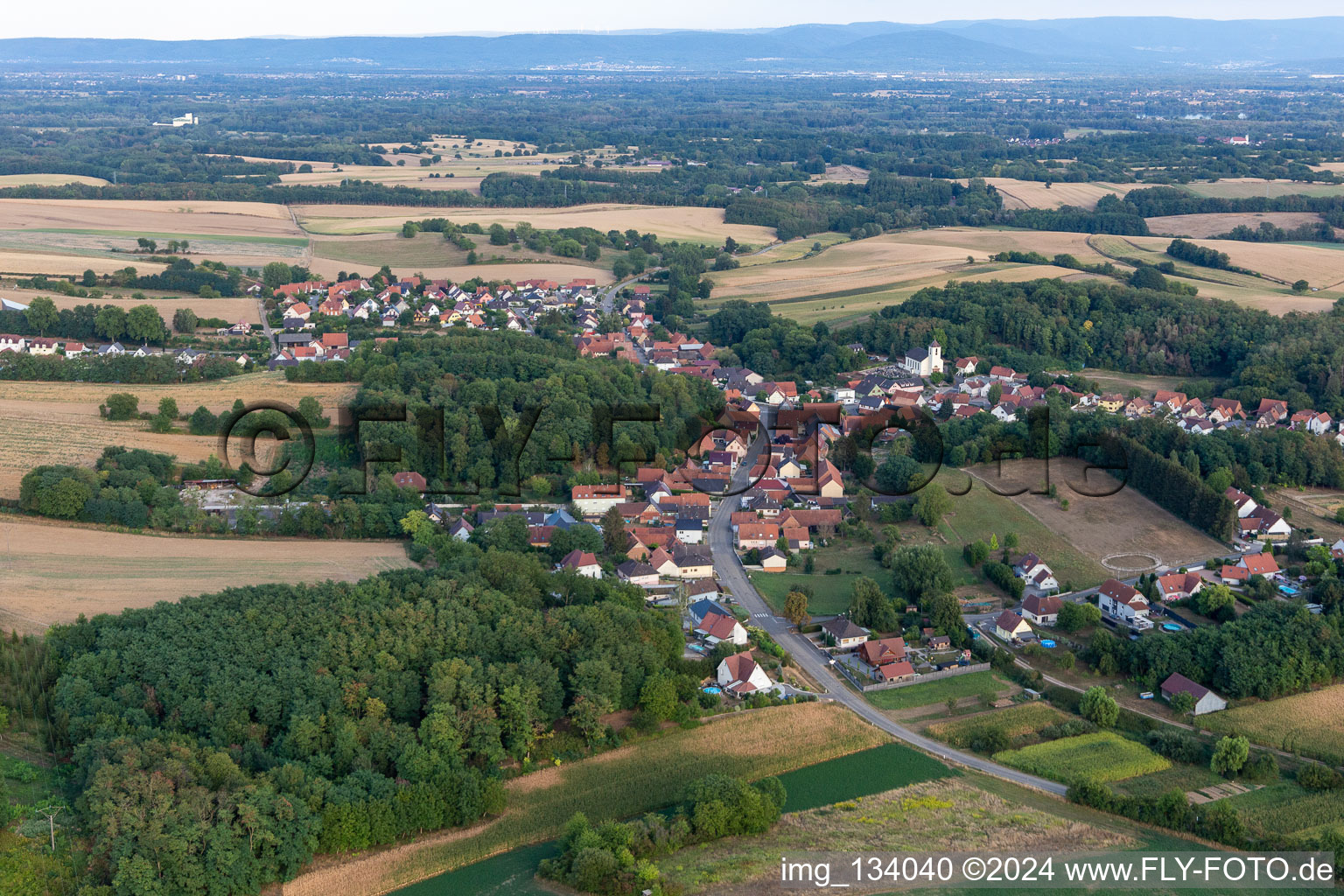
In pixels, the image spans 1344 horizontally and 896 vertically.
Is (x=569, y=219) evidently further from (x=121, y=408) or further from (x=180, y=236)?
(x=121, y=408)

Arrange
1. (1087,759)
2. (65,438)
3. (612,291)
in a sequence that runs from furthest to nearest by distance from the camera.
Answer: (612,291) → (65,438) → (1087,759)

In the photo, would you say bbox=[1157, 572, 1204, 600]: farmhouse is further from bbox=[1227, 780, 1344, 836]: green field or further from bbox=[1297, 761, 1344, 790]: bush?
bbox=[1227, 780, 1344, 836]: green field

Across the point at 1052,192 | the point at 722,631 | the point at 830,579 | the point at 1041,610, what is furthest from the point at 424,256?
the point at 1041,610

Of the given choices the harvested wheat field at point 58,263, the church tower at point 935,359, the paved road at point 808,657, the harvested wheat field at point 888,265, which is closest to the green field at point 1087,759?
the paved road at point 808,657

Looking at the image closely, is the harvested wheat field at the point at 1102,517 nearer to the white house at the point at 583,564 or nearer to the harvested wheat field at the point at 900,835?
the harvested wheat field at the point at 900,835

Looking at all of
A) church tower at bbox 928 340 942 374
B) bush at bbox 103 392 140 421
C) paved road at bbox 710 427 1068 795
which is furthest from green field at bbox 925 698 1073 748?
bush at bbox 103 392 140 421

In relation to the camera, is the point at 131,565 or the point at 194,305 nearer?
the point at 131,565
